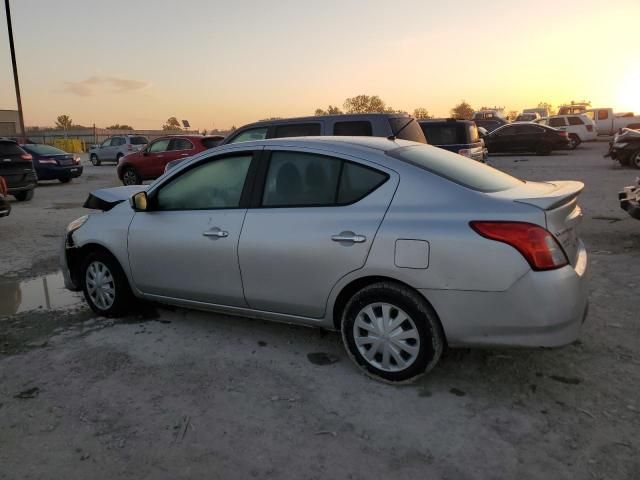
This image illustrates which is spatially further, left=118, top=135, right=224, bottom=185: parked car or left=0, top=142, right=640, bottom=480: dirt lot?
left=118, top=135, right=224, bottom=185: parked car

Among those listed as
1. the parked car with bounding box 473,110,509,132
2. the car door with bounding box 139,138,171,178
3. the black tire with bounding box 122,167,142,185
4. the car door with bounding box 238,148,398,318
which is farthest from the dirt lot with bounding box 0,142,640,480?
the parked car with bounding box 473,110,509,132

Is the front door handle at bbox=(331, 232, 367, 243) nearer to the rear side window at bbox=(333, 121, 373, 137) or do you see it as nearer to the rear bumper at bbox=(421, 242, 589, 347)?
the rear bumper at bbox=(421, 242, 589, 347)

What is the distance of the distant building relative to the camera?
5420cm

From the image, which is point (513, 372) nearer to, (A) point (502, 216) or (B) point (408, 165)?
(A) point (502, 216)

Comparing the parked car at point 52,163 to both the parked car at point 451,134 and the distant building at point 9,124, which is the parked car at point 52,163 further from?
the distant building at point 9,124

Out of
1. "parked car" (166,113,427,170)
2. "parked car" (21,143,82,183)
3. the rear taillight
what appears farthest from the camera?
"parked car" (21,143,82,183)

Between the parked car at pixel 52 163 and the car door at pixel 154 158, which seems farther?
the parked car at pixel 52 163

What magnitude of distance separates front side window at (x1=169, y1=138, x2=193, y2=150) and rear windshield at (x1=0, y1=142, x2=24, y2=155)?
4537mm

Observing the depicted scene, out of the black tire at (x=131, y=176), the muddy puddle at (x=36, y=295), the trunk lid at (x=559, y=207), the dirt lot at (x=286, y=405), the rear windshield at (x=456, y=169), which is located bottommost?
the dirt lot at (x=286, y=405)

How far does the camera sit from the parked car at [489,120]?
34.8 metres

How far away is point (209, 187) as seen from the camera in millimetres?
4141

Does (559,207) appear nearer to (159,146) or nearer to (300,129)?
(300,129)

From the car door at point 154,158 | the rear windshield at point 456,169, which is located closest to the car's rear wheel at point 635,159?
the car door at point 154,158

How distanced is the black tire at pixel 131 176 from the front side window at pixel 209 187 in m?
13.1
